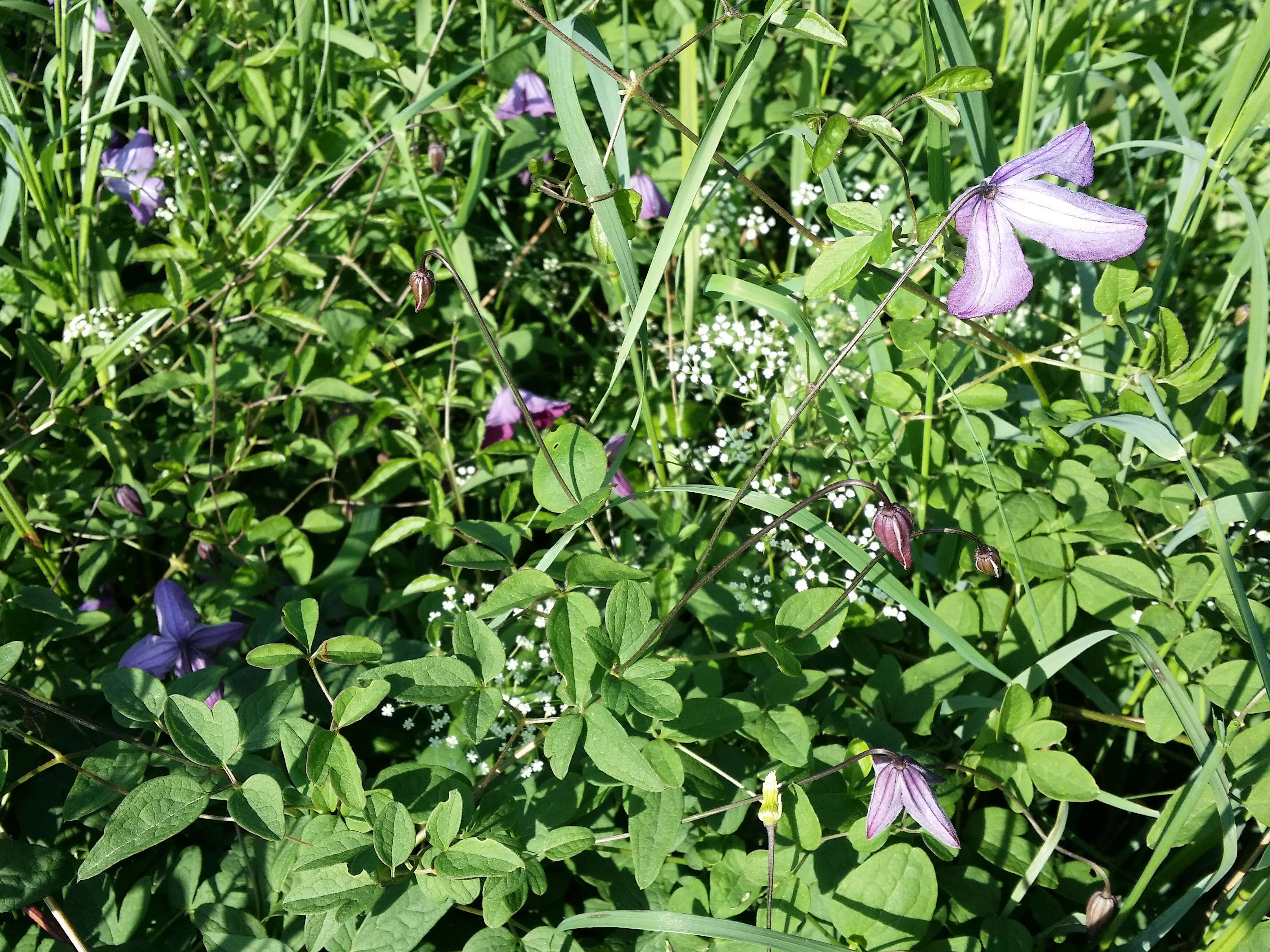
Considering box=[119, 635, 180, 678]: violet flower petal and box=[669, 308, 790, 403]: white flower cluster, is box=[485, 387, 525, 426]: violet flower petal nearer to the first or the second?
box=[669, 308, 790, 403]: white flower cluster

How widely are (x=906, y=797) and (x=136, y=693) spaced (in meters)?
1.03

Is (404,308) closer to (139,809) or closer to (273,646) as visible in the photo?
(273,646)

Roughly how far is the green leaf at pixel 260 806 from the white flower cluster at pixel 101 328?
974 millimetres

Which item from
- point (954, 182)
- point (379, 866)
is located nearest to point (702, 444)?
point (954, 182)

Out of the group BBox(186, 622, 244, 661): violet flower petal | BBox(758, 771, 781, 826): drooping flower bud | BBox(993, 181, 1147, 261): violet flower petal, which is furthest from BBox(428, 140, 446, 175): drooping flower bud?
BBox(758, 771, 781, 826): drooping flower bud

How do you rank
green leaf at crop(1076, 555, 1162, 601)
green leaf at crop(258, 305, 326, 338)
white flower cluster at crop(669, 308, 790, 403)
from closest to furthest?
green leaf at crop(1076, 555, 1162, 601) < white flower cluster at crop(669, 308, 790, 403) < green leaf at crop(258, 305, 326, 338)

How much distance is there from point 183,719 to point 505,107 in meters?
1.52

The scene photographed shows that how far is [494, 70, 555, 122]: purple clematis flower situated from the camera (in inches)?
83.2

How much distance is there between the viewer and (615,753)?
1.14 m

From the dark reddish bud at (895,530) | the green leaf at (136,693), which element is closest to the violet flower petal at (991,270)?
the dark reddish bud at (895,530)

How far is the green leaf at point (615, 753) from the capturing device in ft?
3.67

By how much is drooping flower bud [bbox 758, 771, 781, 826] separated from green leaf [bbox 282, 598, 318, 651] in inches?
24.9

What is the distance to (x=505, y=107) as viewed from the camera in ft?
6.98

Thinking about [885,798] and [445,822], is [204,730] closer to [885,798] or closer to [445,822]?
[445,822]
